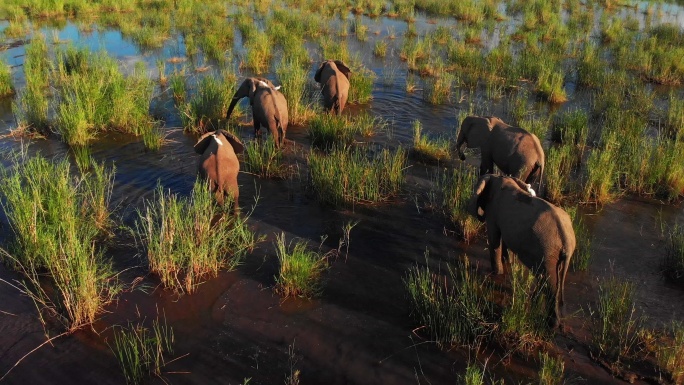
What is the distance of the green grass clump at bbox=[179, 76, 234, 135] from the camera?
957cm

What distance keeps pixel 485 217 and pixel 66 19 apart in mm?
21338

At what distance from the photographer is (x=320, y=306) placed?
5180 millimetres

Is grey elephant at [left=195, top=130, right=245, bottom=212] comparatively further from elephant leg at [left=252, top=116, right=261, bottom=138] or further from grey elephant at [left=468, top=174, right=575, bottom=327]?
grey elephant at [left=468, top=174, right=575, bottom=327]

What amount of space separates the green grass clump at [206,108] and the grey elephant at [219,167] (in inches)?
111

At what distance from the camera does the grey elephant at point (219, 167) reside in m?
6.39

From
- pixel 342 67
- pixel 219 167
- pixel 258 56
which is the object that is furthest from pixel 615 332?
pixel 258 56

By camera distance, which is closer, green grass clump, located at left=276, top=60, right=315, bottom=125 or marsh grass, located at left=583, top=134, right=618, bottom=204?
marsh grass, located at left=583, top=134, right=618, bottom=204

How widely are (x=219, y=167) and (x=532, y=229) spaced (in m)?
3.79

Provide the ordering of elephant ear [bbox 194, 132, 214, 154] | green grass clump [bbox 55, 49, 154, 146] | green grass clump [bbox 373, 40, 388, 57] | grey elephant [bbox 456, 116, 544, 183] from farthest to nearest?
green grass clump [bbox 373, 40, 388, 57]
green grass clump [bbox 55, 49, 154, 146]
elephant ear [bbox 194, 132, 214, 154]
grey elephant [bbox 456, 116, 544, 183]

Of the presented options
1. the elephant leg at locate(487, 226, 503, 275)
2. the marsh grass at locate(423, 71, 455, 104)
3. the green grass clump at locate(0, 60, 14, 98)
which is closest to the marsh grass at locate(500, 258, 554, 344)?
the elephant leg at locate(487, 226, 503, 275)

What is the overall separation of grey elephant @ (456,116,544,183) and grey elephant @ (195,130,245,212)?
3486 mm

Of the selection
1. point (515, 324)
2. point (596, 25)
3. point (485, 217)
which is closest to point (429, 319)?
point (515, 324)

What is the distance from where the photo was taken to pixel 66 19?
20828mm

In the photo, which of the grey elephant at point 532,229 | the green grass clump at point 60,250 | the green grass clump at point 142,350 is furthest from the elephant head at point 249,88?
the green grass clump at point 142,350
